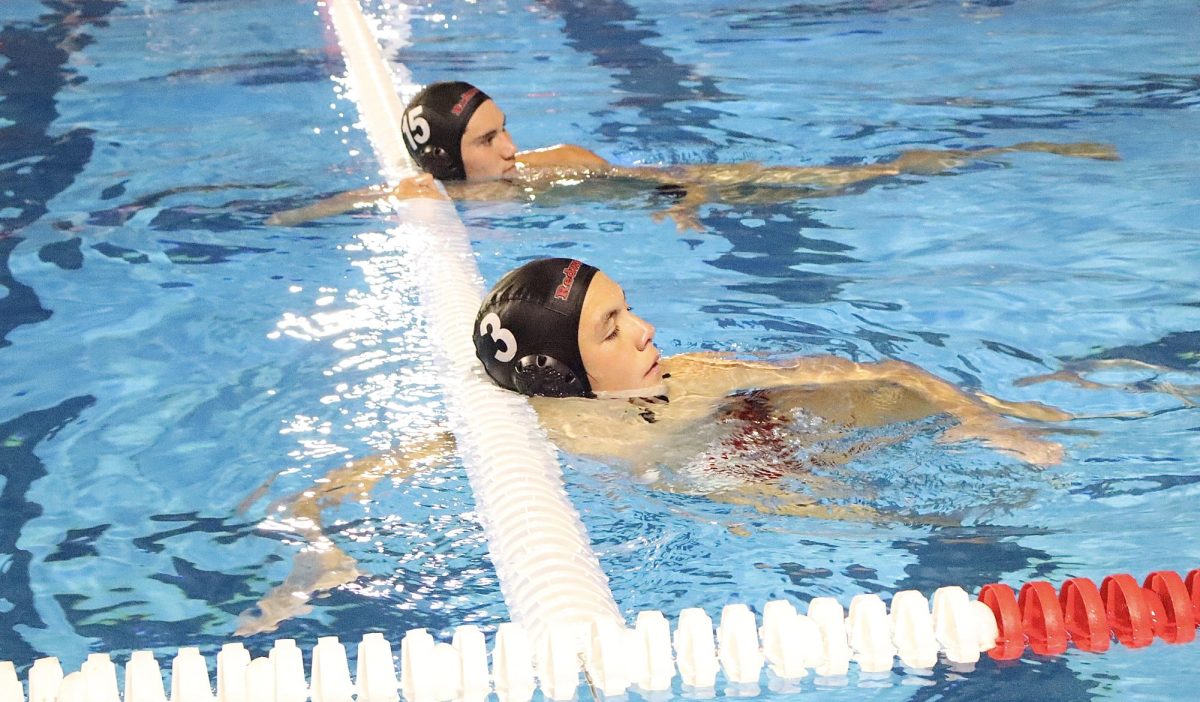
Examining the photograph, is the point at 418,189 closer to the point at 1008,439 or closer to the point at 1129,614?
the point at 1008,439

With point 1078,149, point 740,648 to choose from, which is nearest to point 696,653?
point 740,648

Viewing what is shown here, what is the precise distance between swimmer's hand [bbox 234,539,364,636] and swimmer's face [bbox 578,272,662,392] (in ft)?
2.46

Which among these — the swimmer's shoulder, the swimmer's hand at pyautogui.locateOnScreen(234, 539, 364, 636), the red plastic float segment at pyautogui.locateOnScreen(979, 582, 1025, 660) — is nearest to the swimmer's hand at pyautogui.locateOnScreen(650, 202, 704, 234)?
the swimmer's shoulder

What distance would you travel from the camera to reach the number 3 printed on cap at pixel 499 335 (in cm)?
339

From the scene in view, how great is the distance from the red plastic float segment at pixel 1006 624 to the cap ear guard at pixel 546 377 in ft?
4.16

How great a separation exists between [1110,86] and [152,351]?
4.74m

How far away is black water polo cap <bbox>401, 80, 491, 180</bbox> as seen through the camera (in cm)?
555

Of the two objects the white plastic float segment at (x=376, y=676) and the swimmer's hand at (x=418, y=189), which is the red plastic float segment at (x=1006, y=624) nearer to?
the white plastic float segment at (x=376, y=676)

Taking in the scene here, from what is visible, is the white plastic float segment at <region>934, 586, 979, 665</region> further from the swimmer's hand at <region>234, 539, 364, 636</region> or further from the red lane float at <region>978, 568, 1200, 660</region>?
the swimmer's hand at <region>234, 539, 364, 636</region>

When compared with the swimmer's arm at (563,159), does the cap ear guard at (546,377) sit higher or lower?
higher

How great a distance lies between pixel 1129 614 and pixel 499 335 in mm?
1631

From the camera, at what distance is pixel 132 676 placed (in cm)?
226

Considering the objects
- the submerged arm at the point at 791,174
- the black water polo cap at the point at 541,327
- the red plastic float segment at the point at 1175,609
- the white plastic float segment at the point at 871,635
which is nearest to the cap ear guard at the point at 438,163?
the submerged arm at the point at 791,174

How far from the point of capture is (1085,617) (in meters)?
2.40
